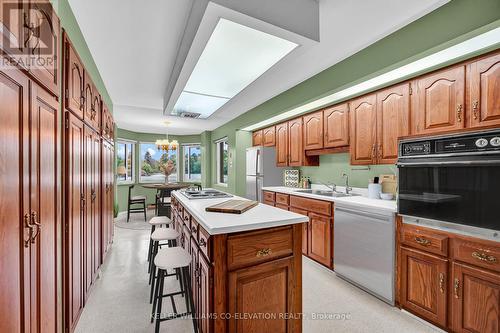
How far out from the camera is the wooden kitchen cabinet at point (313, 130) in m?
3.28

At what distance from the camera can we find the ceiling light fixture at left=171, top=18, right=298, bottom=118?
1664 millimetres

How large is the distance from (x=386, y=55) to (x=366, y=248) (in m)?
1.87

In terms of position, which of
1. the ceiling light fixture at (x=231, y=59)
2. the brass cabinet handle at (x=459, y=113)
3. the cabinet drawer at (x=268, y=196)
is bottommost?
the cabinet drawer at (x=268, y=196)

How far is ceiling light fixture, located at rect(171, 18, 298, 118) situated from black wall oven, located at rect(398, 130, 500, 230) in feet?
4.53

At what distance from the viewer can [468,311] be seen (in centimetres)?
157

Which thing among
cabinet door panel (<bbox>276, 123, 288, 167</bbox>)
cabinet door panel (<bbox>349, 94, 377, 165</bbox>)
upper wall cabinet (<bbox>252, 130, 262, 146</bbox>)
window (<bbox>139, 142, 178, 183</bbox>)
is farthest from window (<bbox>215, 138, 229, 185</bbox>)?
cabinet door panel (<bbox>349, 94, 377, 165</bbox>)

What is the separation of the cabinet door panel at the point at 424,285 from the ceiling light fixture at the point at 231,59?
2.01 m

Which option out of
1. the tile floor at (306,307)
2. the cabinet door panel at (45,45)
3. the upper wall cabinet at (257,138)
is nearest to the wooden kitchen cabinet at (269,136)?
the upper wall cabinet at (257,138)

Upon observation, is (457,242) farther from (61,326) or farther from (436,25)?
(61,326)

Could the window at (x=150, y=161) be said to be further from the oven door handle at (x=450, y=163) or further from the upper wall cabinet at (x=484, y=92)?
the upper wall cabinet at (x=484, y=92)

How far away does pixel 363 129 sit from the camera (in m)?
2.67

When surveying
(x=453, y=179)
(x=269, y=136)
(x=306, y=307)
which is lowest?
(x=306, y=307)

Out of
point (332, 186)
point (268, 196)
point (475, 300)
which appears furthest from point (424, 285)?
point (268, 196)

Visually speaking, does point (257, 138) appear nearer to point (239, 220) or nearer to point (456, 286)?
point (239, 220)
